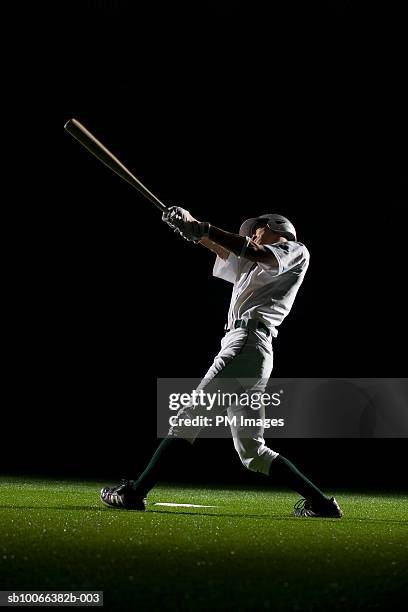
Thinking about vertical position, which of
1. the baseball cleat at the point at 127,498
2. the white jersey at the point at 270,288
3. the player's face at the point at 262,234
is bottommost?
the baseball cleat at the point at 127,498

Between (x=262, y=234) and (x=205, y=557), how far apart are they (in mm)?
2127

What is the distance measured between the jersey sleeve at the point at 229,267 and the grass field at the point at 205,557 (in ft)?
3.99

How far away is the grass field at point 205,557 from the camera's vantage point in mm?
2223

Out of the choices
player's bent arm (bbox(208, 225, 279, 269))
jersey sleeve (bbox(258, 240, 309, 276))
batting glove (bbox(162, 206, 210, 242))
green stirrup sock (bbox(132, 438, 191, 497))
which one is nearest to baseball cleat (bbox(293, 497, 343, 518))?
green stirrup sock (bbox(132, 438, 191, 497))

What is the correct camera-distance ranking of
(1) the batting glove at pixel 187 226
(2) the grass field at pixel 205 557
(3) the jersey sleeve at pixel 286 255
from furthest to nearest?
(3) the jersey sleeve at pixel 286 255
(1) the batting glove at pixel 187 226
(2) the grass field at pixel 205 557

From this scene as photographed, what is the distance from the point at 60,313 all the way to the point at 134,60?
3132 millimetres

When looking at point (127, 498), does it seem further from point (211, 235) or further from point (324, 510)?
point (211, 235)

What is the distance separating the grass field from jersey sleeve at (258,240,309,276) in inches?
46.1

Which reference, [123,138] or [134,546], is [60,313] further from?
[134,546]

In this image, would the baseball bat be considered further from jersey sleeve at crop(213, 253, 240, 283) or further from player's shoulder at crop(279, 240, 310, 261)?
player's shoulder at crop(279, 240, 310, 261)

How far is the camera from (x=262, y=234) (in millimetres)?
4527

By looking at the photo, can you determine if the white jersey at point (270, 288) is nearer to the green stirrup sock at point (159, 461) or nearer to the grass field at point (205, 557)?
the green stirrup sock at point (159, 461)

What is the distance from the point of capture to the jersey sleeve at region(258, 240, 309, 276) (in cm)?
412

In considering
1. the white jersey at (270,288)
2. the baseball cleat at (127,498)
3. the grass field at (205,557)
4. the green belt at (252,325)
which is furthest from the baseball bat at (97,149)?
the grass field at (205,557)
